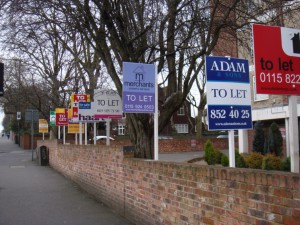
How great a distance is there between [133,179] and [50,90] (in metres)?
22.4

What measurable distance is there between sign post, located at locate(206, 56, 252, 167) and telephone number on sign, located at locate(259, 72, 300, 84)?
4.54ft

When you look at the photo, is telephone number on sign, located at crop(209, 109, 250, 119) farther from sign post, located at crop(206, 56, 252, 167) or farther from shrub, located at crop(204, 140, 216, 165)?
shrub, located at crop(204, 140, 216, 165)

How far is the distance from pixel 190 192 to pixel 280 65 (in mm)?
2237

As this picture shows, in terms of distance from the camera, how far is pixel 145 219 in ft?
25.0

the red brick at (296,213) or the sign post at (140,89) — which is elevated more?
the sign post at (140,89)

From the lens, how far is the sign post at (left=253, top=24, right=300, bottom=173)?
4723 mm

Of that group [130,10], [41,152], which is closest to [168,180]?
[130,10]

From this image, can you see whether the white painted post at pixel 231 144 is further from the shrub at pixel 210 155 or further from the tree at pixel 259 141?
the tree at pixel 259 141

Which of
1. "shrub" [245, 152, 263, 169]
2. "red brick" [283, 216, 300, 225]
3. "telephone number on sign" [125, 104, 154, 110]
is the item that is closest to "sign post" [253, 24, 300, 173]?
"red brick" [283, 216, 300, 225]

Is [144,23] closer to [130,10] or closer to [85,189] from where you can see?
[130,10]

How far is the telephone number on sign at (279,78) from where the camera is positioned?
474 centimetres

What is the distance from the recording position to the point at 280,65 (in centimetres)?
484

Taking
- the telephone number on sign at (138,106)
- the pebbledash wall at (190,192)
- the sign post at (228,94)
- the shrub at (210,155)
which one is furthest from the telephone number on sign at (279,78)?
the shrub at (210,155)

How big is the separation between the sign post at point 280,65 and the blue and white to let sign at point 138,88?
399 centimetres
